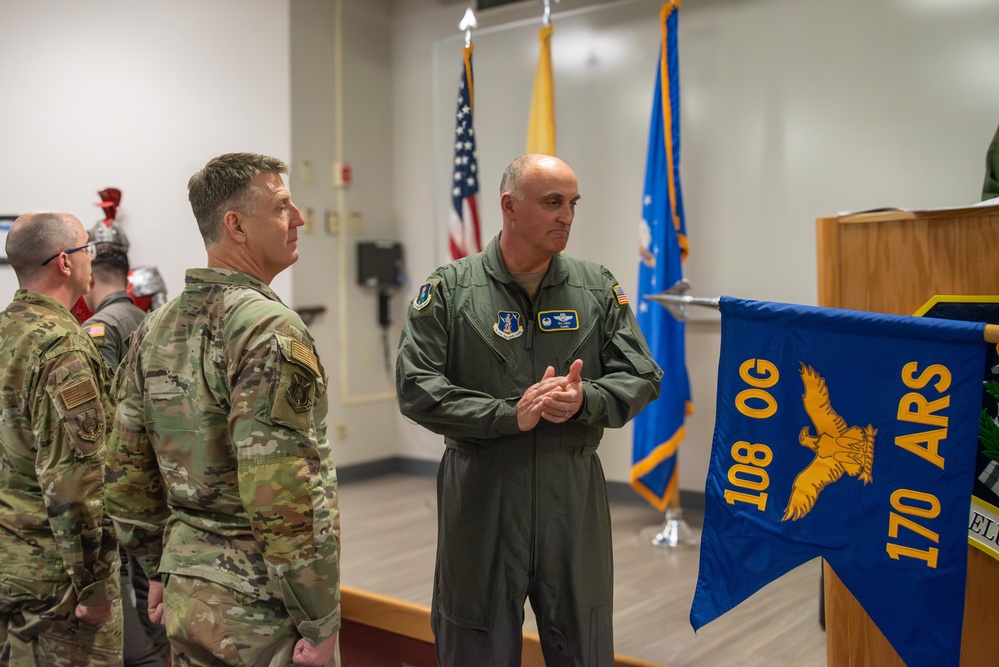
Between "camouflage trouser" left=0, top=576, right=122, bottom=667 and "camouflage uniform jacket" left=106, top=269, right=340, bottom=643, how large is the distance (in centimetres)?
59

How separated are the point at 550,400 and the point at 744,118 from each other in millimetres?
3285

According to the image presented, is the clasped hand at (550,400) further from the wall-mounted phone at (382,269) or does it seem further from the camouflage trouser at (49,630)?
the wall-mounted phone at (382,269)

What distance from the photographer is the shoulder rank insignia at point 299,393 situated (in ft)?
5.13

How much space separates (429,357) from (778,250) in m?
3.05

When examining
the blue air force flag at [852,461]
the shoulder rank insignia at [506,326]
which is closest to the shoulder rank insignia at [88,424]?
the shoulder rank insignia at [506,326]

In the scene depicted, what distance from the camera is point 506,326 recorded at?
210cm

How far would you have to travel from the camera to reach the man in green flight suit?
2.01 m

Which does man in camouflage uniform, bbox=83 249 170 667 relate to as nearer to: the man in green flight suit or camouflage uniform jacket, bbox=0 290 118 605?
camouflage uniform jacket, bbox=0 290 118 605

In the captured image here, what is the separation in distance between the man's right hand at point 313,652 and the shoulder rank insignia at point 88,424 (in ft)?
2.69

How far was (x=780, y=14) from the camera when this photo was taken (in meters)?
4.54

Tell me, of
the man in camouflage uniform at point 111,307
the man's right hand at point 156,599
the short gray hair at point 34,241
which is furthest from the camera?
the man in camouflage uniform at point 111,307

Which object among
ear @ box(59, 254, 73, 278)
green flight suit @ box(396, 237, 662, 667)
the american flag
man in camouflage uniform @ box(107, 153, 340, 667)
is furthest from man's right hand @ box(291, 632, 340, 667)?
the american flag

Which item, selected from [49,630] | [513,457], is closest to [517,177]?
[513,457]

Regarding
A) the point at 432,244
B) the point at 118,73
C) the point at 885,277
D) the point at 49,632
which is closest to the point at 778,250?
the point at 432,244
